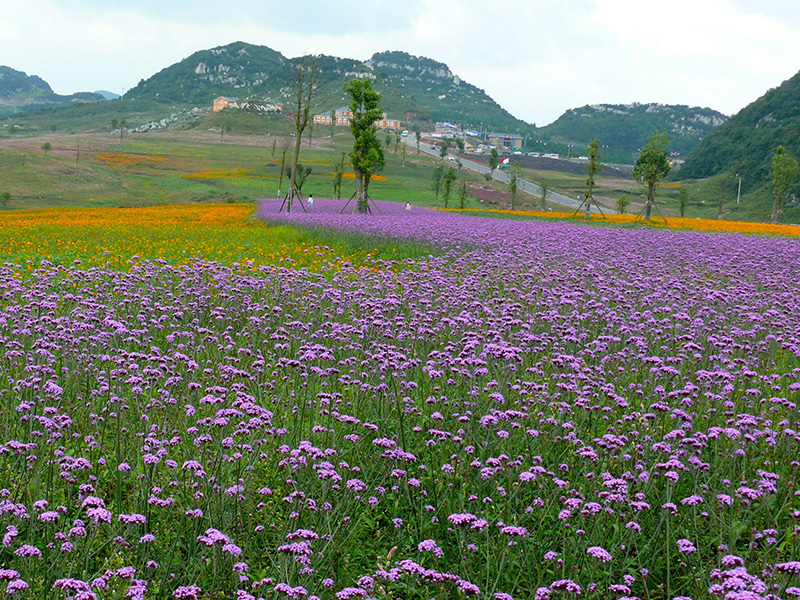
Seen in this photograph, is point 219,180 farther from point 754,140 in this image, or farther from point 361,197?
point 754,140

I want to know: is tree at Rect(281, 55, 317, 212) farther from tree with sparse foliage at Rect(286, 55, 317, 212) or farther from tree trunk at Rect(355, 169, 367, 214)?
tree trunk at Rect(355, 169, 367, 214)

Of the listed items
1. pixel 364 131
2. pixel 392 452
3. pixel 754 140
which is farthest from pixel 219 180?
pixel 754 140

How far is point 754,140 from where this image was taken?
159000 mm

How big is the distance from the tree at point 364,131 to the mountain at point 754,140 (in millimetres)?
115918

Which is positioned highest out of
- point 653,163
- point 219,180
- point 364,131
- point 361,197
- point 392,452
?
point 364,131

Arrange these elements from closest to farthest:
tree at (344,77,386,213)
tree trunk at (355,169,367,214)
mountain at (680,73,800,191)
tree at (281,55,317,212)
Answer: tree at (281,55,317,212)
tree trunk at (355,169,367,214)
tree at (344,77,386,213)
mountain at (680,73,800,191)

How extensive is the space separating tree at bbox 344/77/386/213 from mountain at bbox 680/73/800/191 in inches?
4564

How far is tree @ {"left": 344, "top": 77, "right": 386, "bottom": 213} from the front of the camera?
152 ft

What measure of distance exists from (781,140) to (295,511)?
568 ft

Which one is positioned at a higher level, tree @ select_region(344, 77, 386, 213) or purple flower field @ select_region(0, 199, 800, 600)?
tree @ select_region(344, 77, 386, 213)

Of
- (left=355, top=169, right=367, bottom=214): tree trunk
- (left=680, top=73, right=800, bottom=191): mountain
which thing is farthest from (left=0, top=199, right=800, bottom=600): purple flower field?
(left=680, top=73, right=800, bottom=191): mountain

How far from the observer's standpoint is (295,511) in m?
4.19

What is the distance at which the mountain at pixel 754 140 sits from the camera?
144m

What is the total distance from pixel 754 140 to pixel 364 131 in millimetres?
146747
